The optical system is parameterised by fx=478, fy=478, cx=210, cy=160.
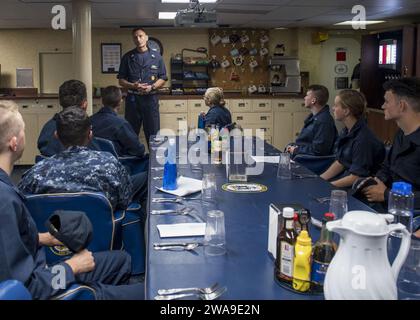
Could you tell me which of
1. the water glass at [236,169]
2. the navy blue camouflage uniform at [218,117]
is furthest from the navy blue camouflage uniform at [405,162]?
the navy blue camouflage uniform at [218,117]

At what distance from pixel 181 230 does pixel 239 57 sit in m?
6.79

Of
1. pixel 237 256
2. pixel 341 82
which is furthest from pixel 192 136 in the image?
pixel 341 82

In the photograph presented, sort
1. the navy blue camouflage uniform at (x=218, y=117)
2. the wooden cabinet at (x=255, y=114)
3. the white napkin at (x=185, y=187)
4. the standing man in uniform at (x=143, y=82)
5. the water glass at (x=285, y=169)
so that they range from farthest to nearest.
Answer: the wooden cabinet at (x=255, y=114) < the standing man in uniform at (x=143, y=82) < the navy blue camouflage uniform at (x=218, y=117) < the water glass at (x=285, y=169) < the white napkin at (x=185, y=187)

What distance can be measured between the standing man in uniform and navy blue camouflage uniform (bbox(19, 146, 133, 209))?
384 centimetres

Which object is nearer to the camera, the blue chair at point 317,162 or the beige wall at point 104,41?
the blue chair at point 317,162

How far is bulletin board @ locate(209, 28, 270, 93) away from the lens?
8352 millimetres

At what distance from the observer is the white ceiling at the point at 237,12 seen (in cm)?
555

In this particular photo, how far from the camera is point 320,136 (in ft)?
14.2

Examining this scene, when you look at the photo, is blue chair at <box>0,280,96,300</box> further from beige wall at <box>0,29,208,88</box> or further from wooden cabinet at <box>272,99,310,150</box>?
beige wall at <box>0,29,208,88</box>

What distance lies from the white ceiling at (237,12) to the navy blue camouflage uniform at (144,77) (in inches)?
23.2

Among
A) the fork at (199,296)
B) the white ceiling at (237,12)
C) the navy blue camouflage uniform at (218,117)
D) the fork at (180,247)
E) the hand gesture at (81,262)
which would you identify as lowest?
the hand gesture at (81,262)

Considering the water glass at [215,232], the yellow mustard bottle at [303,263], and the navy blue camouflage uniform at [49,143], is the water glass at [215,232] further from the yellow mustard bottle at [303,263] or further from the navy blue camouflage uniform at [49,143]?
the navy blue camouflage uniform at [49,143]

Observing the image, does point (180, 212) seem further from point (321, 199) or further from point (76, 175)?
point (321, 199)

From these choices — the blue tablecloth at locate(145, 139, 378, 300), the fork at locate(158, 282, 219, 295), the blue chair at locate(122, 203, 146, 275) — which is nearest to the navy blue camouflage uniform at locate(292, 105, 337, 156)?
the blue tablecloth at locate(145, 139, 378, 300)
